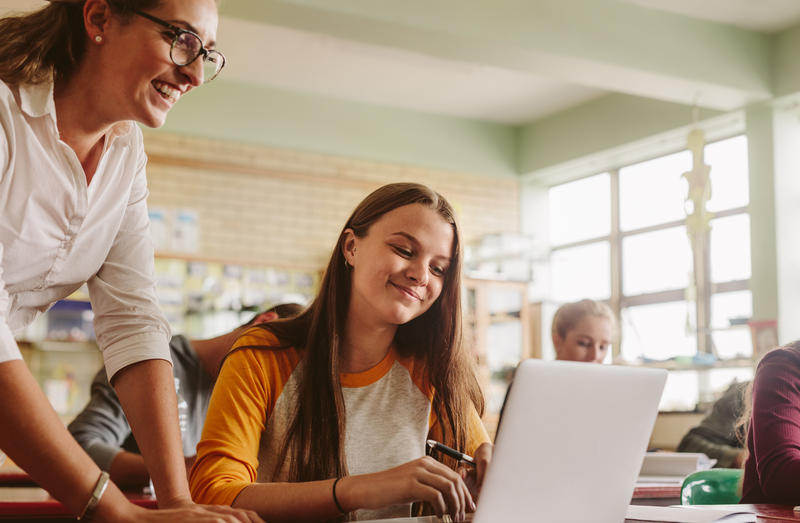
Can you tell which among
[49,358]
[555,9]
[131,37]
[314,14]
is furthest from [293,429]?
[49,358]

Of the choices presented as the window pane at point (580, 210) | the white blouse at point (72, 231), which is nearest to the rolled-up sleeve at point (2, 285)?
the white blouse at point (72, 231)

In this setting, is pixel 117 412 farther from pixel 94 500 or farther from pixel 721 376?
pixel 721 376

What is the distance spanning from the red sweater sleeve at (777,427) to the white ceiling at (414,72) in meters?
4.19

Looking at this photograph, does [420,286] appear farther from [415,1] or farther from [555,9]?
[555,9]

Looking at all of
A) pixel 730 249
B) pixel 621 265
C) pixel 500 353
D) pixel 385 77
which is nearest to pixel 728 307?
pixel 730 249

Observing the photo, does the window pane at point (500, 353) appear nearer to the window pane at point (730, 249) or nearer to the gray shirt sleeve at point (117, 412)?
the window pane at point (730, 249)

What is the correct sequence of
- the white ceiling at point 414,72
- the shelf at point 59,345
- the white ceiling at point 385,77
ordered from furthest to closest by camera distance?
the white ceiling at point 385,77
the shelf at point 59,345
the white ceiling at point 414,72

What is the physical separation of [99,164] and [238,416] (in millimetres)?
543

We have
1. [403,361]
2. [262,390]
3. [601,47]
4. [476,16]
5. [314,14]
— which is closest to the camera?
[262,390]

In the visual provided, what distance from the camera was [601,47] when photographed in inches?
235

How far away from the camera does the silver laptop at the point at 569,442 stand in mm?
1122

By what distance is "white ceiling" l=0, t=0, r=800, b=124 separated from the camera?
6352 millimetres

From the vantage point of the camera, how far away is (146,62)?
1.21 m

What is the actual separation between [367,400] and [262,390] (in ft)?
0.71
